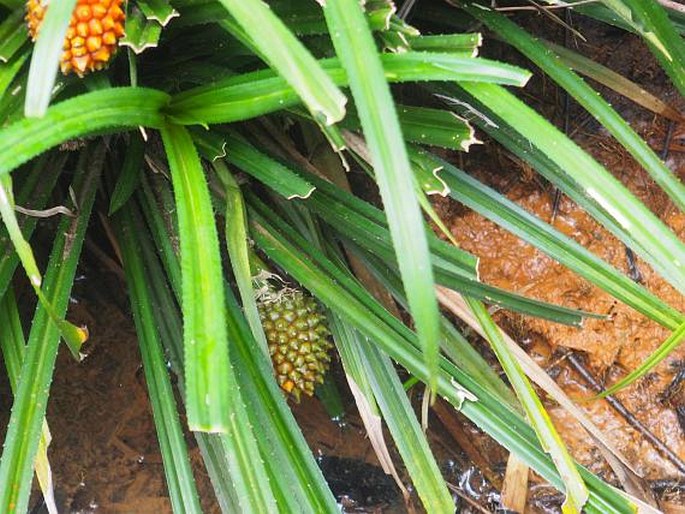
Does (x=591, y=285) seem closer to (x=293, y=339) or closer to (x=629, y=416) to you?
(x=629, y=416)

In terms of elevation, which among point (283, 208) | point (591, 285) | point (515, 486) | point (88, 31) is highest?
point (88, 31)

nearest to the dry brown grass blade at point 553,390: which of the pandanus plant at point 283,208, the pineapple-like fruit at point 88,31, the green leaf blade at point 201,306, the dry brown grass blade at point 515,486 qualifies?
the pandanus plant at point 283,208

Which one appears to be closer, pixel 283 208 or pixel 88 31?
pixel 88 31

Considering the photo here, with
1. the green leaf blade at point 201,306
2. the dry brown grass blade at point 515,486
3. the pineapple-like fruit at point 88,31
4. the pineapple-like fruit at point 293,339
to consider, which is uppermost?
the pineapple-like fruit at point 88,31

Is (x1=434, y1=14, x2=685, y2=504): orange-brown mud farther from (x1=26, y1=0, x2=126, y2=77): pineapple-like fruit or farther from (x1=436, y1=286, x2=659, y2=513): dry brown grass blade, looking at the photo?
(x1=26, y1=0, x2=126, y2=77): pineapple-like fruit

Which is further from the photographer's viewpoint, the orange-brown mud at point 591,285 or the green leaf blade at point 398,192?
the orange-brown mud at point 591,285

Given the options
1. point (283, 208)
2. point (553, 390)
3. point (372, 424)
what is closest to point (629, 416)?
point (553, 390)

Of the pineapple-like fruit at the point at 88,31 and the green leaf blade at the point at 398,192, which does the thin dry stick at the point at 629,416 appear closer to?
the green leaf blade at the point at 398,192
